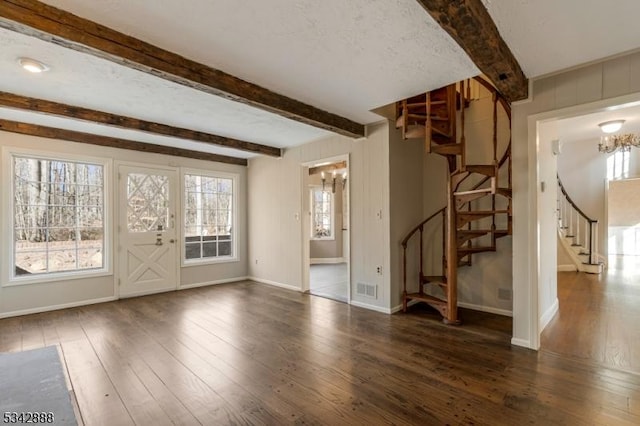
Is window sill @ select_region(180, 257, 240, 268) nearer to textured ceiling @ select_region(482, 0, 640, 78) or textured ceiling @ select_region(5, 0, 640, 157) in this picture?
textured ceiling @ select_region(5, 0, 640, 157)

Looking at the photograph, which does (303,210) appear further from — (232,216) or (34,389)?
Result: (34,389)

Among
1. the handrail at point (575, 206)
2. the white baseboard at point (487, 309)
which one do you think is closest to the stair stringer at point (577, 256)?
the handrail at point (575, 206)

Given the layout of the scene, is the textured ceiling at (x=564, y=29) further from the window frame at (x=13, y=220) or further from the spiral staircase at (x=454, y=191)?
the window frame at (x=13, y=220)

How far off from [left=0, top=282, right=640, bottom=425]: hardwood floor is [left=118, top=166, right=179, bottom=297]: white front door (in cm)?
116

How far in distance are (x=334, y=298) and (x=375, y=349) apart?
2.02 metres

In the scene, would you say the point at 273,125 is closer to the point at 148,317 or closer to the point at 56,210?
the point at 148,317

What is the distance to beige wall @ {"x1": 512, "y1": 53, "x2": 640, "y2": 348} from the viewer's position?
2.77 m

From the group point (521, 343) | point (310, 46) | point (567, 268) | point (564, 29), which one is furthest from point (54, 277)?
point (567, 268)

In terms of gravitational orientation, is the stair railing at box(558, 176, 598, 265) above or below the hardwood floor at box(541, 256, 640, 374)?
above

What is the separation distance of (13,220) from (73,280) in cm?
112

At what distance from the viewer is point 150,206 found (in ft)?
18.0

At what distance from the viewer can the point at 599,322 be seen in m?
3.68

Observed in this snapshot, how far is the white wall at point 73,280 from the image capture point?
164 inches

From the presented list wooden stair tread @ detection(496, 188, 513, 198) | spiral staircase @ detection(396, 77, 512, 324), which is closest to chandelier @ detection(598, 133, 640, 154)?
spiral staircase @ detection(396, 77, 512, 324)
